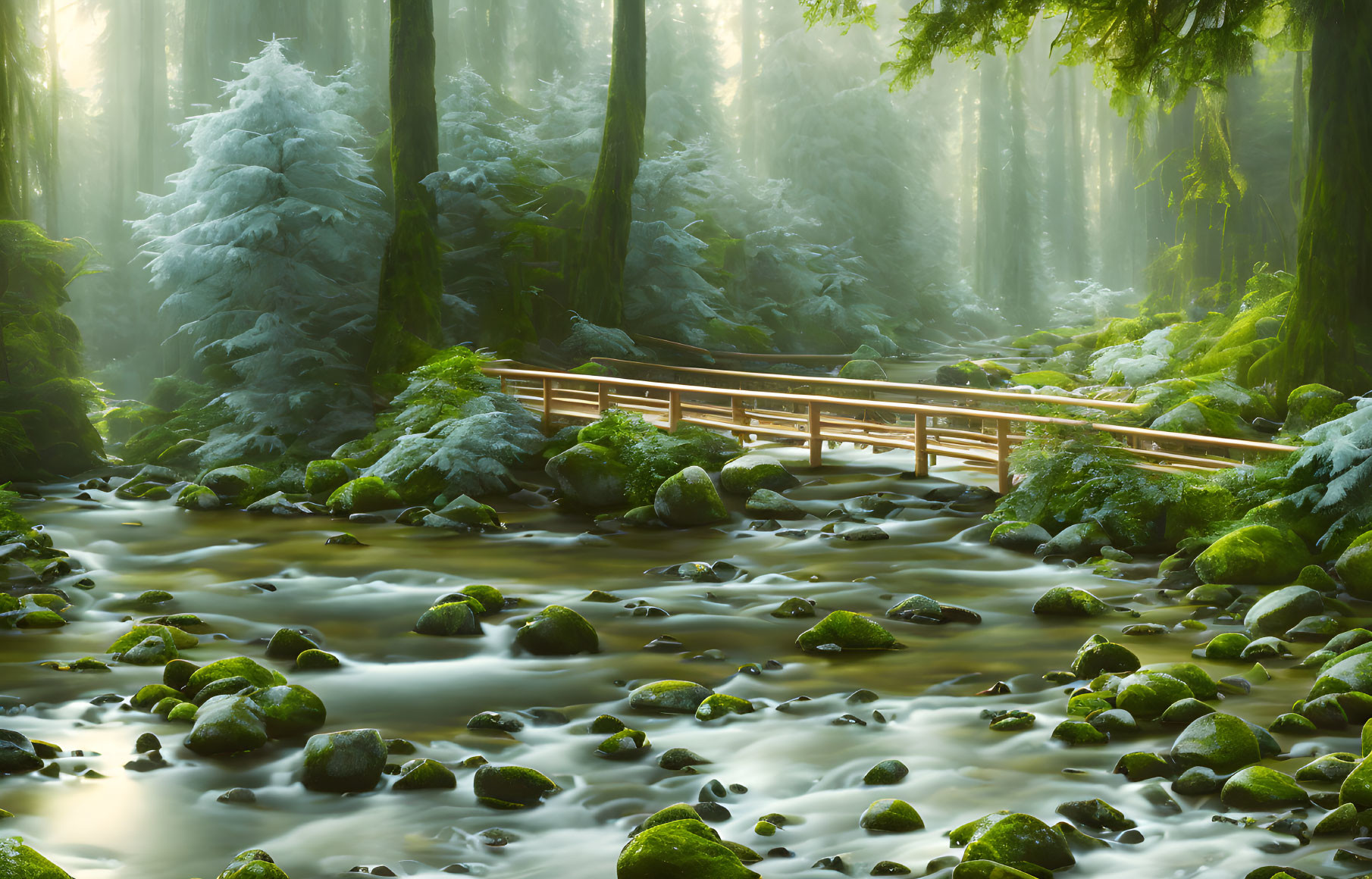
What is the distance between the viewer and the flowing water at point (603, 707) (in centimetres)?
499

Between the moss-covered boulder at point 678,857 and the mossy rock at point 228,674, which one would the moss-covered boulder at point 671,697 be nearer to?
the moss-covered boulder at point 678,857

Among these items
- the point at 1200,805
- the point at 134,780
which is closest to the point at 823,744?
the point at 1200,805

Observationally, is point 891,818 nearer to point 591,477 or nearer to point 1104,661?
point 1104,661

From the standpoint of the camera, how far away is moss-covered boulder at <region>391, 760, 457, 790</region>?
18.4 feet

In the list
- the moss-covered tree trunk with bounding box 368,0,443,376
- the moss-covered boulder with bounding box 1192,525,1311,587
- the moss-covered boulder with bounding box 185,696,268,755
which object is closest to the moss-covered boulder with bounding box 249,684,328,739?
the moss-covered boulder with bounding box 185,696,268,755

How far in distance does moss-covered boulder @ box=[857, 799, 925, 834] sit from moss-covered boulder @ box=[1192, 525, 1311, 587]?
5.11m

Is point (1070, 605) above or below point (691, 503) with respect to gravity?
below

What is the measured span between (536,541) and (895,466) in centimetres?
461

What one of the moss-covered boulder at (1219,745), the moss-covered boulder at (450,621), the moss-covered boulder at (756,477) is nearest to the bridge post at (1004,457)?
the moss-covered boulder at (756,477)

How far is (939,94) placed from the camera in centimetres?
4475

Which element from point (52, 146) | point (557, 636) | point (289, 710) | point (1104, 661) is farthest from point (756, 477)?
point (52, 146)

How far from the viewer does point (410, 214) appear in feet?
60.0

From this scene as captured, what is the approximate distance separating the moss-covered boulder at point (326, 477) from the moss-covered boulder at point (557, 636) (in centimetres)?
759

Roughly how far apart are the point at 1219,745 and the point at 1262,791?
0.45 m
